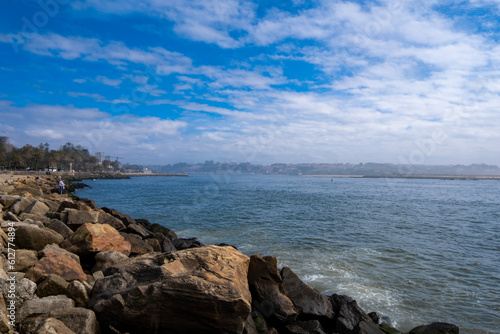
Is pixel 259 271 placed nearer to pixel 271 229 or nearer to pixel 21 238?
pixel 21 238

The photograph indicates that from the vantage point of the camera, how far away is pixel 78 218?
463 inches

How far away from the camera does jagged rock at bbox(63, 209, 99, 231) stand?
11572mm

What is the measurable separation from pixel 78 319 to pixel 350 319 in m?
5.80

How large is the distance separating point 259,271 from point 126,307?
317cm

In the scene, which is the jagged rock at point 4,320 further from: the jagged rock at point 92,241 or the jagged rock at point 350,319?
the jagged rock at point 350,319

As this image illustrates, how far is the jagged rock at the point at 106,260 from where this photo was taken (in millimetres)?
8172

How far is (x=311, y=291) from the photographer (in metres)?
7.80

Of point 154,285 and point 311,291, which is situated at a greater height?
point 154,285

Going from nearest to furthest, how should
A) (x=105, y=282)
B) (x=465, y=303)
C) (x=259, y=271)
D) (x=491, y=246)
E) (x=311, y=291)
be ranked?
Result: (x=105, y=282) < (x=259, y=271) < (x=311, y=291) < (x=465, y=303) < (x=491, y=246)

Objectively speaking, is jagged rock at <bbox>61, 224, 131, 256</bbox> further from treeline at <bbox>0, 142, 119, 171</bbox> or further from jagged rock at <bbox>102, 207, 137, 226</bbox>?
treeline at <bbox>0, 142, 119, 171</bbox>

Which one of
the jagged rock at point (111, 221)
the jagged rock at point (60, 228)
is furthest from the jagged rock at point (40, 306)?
the jagged rock at point (111, 221)

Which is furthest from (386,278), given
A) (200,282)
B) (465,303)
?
(200,282)

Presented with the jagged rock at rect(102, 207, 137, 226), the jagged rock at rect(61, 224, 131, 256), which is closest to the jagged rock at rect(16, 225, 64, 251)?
the jagged rock at rect(61, 224, 131, 256)

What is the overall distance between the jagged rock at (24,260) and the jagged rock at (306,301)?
6.06 meters
